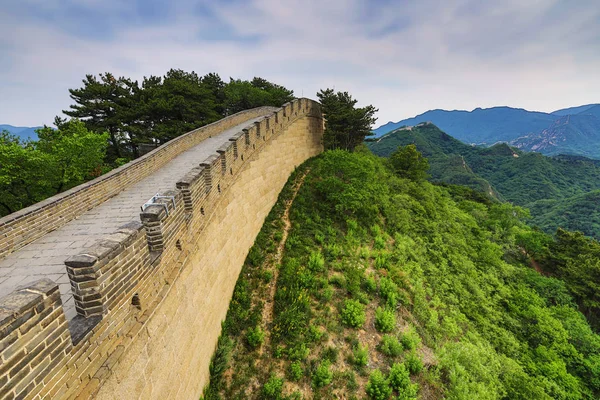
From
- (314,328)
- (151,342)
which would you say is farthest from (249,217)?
(151,342)

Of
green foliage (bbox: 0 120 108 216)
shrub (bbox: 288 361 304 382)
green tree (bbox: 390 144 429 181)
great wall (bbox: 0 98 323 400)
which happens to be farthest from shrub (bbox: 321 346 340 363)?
green tree (bbox: 390 144 429 181)

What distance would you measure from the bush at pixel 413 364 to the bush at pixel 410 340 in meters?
0.38

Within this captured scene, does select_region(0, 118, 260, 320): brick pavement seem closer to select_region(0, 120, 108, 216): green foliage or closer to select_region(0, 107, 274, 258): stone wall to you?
select_region(0, 107, 274, 258): stone wall

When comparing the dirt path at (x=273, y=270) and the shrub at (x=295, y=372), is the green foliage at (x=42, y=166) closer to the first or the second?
the dirt path at (x=273, y=270)

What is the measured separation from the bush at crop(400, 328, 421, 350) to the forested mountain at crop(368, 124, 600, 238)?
180ft

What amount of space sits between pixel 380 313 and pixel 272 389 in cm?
402

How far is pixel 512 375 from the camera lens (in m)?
8.81

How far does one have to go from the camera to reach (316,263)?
371 inches

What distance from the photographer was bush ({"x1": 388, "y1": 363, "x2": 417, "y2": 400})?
254 inches

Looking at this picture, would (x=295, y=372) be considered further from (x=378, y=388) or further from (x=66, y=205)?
(x=66, y=205)

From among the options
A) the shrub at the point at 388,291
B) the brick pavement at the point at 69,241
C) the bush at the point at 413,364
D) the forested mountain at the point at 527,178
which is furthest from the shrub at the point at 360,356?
the forested mountain at the point at 527,178

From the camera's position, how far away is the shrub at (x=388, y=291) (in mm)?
8789

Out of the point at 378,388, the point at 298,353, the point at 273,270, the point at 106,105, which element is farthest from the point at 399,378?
the point at 106,105

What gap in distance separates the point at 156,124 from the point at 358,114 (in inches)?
624
